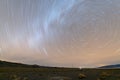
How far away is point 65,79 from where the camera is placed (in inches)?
2226

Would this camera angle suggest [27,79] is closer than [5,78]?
Yes

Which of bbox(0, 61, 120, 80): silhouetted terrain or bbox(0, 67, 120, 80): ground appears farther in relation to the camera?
bbox(0, 61, 120, 80): silhouetted terrain

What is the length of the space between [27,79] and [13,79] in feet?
8.82

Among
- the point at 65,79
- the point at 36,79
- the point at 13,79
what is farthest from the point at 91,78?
the point at 13,79

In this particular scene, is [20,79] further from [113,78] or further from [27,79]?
[113,78]

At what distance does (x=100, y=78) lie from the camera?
5775 centimetres

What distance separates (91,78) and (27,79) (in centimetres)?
1246

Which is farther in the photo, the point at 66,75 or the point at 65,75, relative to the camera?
the point at 65,75

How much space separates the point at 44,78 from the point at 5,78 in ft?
28.3

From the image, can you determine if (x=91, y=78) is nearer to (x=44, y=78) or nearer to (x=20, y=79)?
(x=44, y=78)

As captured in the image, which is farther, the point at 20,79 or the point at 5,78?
the point at 5,78

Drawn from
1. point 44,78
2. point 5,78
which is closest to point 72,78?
point 44,78

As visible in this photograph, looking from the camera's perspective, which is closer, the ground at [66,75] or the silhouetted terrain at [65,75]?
the ground at [66,75]

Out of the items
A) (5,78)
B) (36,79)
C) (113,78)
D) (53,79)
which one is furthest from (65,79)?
(5,78)
